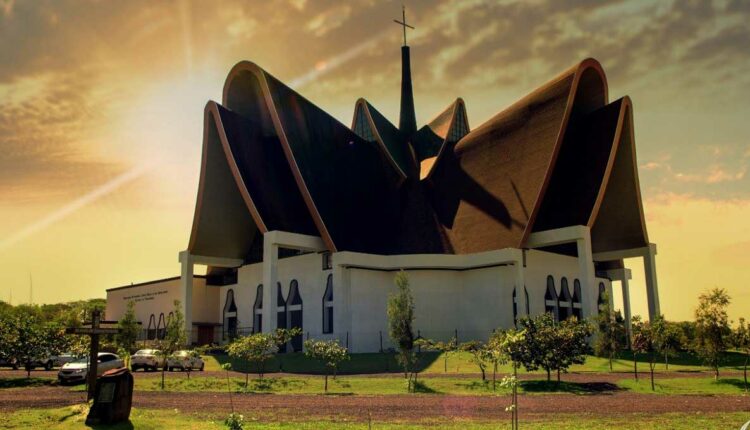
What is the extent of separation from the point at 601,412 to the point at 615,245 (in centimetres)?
3101

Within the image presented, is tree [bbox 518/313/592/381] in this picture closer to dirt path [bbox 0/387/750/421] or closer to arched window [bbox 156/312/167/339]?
dirt path [bbox 0/387/750/421]

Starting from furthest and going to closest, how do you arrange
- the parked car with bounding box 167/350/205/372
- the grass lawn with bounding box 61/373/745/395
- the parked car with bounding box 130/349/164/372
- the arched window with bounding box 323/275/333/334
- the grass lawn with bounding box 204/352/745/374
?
the arched window with bounding box 323/275/333/334
the parked car with bounding box 130/349/164/372
the grass lawn with bounding box 204/352/745/374
the parked car with bounding box 167/350/205/372
the grass lawn with bounding box 61/373/745/395

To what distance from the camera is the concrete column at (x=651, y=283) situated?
41844 millimetres

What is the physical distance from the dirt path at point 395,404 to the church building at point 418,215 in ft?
55.8

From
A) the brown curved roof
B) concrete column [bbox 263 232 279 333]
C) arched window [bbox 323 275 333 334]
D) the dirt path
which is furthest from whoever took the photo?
arched window [bbox 323 275 333 334]

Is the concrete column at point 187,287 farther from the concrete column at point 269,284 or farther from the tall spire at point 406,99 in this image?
the tall spire at point 406,99

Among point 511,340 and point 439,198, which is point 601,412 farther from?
point 439,198

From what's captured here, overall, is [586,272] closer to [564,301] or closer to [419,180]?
[564,301]

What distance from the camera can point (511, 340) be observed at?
1102 centimetres

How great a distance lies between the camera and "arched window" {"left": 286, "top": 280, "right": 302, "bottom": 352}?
1614 inches

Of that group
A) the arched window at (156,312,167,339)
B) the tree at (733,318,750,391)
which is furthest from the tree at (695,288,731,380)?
the arched window at (156,312,167,339)

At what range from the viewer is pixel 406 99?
57562 mm

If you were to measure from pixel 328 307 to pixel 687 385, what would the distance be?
875 inches

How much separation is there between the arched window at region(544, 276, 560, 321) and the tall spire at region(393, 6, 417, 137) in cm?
2024
